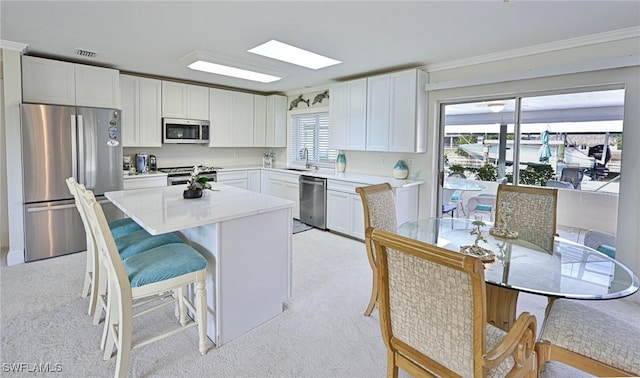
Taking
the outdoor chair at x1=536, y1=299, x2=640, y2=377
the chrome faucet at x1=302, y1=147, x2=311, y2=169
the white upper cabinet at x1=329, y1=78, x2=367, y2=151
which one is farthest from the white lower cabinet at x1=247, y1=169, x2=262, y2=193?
the outdoor chair at x1=536, y1=299, x2=640, y2=377

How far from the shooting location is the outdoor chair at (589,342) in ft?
4.78

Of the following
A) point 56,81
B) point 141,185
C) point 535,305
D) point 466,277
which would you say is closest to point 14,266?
point 141,185

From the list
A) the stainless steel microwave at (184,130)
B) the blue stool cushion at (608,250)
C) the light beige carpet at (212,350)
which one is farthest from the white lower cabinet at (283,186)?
the blue stool cushion at (608,250)

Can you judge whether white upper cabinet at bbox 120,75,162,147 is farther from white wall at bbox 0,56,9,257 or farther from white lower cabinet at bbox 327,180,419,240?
white lower cabinet at bbox 327,180,419,240

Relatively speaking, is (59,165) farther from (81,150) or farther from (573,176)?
(573,176)

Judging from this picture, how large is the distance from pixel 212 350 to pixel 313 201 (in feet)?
10.8

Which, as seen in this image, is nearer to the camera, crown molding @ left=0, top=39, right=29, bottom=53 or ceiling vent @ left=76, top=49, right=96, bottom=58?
crown molding @ left=0, top=39, right=29, bottom=53

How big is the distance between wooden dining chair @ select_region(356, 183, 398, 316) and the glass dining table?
249mm

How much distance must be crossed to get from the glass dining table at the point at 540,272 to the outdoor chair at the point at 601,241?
4.19ft

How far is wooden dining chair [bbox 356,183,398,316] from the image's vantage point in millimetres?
2561

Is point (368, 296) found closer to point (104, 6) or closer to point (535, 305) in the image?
point (535, 305)

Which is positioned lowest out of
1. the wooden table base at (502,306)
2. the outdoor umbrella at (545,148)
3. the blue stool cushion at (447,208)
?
the wooden table base at (502,306)

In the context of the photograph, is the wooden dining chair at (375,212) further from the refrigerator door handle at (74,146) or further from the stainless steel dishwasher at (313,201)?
the refrigerator door handle at (74,146)

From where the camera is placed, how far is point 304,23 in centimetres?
283
